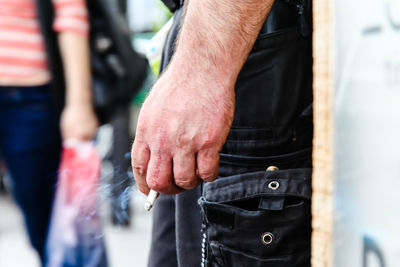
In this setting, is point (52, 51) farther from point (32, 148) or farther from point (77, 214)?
point (77, 214)

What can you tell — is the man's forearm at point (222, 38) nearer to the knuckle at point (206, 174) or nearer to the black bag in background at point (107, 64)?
the knuckle at point (206, 174)

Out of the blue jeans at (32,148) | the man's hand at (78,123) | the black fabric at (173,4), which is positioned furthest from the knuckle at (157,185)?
the blue jeans at (32,148)

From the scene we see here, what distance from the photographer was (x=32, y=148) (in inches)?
86.0

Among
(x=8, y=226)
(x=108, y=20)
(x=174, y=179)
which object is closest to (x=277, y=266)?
(x=174, y=179)

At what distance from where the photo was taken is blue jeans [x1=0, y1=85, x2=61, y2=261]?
2141 mm

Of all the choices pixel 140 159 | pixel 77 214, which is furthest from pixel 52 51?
pixel 140 159

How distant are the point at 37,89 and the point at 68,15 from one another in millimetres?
308

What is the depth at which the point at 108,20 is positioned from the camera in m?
2.23

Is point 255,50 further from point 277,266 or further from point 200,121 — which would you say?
point 277,266

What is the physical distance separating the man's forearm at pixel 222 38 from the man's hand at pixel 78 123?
1231mm

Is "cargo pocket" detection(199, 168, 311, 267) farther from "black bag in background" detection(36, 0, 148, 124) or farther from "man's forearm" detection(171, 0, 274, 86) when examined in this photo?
"black bag in background" detection(36, 0, 148, 124)

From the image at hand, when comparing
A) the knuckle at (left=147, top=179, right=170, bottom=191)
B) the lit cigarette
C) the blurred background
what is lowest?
the blurred background

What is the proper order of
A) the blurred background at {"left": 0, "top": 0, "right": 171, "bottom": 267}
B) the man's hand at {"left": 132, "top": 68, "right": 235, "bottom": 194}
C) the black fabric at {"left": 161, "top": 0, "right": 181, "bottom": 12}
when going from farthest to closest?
the blurred background at {"left": 0, "top": 0, "right": 171, "bottom": 267} < the black fabric at {"left": 161, "top": 0, "right": 181, "bottom": 12} < the man's hand at {"left": 132, "top": 68, "right": 235, "bottom": 194}

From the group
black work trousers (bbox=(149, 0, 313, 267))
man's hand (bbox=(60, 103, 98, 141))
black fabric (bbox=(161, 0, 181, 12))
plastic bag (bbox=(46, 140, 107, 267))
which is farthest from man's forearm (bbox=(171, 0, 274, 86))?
man's hand (bbox=(60, 103, 98, 141))
